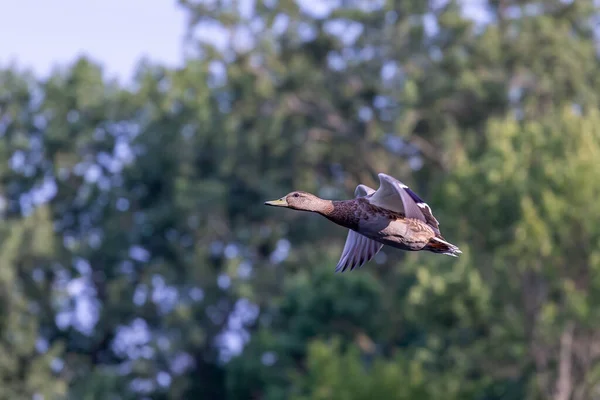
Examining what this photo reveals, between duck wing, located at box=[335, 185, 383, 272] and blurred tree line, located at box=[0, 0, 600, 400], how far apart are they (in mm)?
20365

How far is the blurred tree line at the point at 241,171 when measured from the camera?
4122cm

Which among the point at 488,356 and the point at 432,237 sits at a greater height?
the point at 488,356

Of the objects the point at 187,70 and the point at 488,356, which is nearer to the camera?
the point at 488,356

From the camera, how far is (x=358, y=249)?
538 inches

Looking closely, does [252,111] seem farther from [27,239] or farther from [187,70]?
[27,239]

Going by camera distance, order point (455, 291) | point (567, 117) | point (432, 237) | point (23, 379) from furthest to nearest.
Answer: point (23, 379), point (567, 117), point (455, 291), point (432, 237)

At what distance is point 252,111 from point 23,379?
38.1 feet

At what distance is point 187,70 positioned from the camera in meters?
48.9

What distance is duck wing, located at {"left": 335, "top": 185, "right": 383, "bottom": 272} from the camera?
527 inches

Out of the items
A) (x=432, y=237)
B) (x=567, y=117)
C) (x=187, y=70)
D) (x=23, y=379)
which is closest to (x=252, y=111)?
(x=187, y=70)

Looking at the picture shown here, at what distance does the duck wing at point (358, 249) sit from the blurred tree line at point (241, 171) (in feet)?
66.8

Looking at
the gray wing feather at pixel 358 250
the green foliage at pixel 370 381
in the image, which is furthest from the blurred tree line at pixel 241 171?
the gray wing feather at pixel 358 250

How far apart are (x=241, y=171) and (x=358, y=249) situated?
33270 mm

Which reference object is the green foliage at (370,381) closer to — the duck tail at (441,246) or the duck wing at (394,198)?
the duck wing at (394,198)
